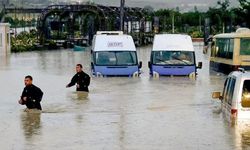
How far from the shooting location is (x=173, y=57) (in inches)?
1409

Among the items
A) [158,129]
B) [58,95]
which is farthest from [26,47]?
[158,129]

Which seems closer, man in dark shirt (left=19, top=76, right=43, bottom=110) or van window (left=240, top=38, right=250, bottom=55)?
man in dark shirt (left=19, top=76, right=43, bottom=110)

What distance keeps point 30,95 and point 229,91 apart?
612 centimetres

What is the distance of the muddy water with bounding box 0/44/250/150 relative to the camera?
15.1 metres

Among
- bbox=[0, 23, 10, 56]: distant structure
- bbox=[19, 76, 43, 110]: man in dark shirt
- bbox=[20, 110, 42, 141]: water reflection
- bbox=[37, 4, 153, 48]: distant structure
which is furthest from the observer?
bbox=[37, 4, 153, 48]: distant structure

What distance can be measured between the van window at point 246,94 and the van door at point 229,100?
21 cm

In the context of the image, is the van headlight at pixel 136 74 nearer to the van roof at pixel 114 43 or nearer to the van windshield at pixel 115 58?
the van windshield at pixel 115 58

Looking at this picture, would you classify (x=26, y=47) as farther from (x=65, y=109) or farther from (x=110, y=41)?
(x=65, y=109)

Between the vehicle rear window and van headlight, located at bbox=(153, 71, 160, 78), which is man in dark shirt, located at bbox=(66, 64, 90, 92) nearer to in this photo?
van headlight, located at bbox=(153, 71, 160, 78)

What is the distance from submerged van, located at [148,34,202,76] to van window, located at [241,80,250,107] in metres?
19.5

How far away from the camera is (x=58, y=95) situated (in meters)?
26.7

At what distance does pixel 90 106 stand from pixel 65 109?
3.40 ft

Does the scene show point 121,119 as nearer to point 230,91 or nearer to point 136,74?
point 230,91

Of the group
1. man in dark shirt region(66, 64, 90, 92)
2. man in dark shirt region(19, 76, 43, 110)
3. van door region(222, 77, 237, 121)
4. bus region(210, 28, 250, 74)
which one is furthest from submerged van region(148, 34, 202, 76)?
van door region(222, 77, 237, 121)
